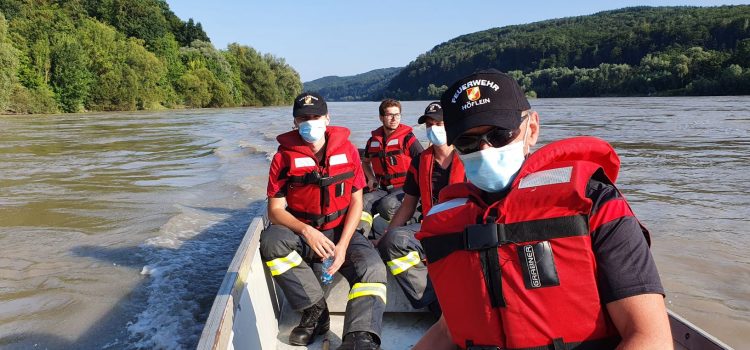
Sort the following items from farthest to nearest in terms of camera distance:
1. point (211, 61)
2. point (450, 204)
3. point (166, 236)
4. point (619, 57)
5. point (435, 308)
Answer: point (619, 57), point (211, 61), point (166, 236), point (435, 308), point (450, 204)

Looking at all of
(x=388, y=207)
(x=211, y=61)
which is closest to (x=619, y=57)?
(x=211, y=61)

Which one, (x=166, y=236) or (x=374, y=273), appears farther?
(x=166, y=236)

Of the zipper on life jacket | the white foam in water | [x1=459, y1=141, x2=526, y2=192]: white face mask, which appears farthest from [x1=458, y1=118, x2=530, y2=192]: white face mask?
the white foam in water

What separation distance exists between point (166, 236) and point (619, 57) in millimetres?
85880

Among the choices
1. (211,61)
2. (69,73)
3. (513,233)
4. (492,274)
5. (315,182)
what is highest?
(211,61)

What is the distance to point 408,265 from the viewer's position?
311 centimetres

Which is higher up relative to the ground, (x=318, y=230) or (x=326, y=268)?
(x=318, y=230)

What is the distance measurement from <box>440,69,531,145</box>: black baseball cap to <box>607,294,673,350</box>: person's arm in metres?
0.49

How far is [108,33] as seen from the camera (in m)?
43.5

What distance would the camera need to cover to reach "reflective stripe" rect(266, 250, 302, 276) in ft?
9.89

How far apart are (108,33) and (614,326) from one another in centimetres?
4973

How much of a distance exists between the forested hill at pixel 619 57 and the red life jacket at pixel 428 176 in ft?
112

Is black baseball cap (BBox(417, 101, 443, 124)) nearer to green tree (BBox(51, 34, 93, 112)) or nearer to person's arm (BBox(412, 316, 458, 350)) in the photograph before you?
person's arm (BBox(412, 316, 458, 350))

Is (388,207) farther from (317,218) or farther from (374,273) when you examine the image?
(374,273)
